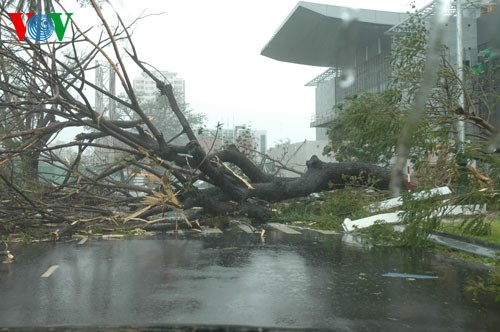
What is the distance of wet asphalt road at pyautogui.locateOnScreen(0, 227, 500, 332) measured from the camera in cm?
462

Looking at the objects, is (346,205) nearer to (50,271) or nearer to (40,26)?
(50,271)

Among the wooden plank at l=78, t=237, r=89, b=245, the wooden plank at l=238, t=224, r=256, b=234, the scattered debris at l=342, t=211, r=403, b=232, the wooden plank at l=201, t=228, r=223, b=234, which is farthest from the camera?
the wooden plank at l=238, t=224, r=256, b=234

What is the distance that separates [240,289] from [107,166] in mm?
7762

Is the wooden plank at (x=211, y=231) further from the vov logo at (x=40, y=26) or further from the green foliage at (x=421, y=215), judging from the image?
the green foliage at (x=421, y=215)

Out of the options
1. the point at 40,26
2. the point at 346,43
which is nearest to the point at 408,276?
the point at 346,43

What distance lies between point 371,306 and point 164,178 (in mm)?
6685

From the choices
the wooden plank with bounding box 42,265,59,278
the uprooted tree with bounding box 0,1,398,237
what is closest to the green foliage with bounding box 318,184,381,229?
the uprooted tree with bounding box 0,1,398,237

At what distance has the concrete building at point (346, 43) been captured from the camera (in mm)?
9477

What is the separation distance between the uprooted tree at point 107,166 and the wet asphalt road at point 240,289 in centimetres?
190

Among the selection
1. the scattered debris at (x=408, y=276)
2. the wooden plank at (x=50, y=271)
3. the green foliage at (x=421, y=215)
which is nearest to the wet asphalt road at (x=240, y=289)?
the wooden plank at (x=50, y=271)

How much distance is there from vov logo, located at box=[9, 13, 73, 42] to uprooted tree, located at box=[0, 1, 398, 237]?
0.34 metres

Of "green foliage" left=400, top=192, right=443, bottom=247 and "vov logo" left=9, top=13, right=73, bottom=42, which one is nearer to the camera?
"green foliage" left=400, top=192, right=443, bottom=247

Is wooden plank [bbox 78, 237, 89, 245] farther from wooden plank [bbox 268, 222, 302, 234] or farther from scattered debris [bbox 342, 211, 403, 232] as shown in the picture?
scattered debris [bbox 342, 211, 403, 232]

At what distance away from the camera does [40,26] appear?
1228cm
